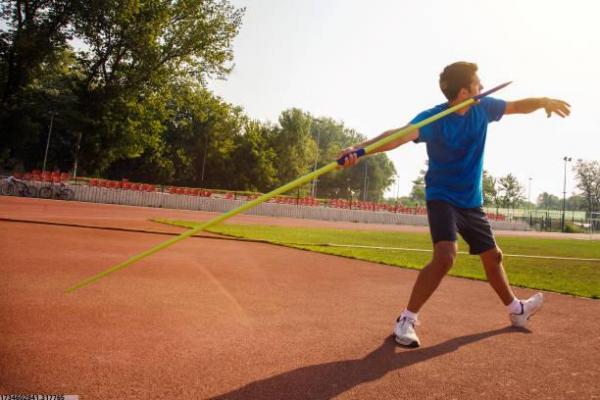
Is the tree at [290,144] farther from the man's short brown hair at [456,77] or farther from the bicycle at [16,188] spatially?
the man's short brown hair at [456,77]

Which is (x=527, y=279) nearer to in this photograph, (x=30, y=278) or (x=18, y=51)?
(x=30, y=278)

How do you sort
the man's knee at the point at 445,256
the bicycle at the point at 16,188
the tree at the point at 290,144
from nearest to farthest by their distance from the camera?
1. the man's knee at the point at 445,256
2. the bicycle at the point at 16,188
3. the tree at the point at 290,144

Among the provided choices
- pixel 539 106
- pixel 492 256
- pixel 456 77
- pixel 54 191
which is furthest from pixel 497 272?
pixel 54 191

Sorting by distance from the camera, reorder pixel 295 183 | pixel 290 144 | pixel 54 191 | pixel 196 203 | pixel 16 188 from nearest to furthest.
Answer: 1. pixel 295 183
2. pixel 16 188
3. pixel 54 191
4. pixel 196 203
5. pixel 290 144

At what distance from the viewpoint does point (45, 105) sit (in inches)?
1734

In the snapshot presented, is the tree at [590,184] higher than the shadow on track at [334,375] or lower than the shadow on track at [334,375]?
higher

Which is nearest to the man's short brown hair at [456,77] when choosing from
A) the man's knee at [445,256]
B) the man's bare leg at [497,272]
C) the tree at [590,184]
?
the man's knee at [445,256]

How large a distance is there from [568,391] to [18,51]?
3152 cm

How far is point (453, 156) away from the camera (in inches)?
122

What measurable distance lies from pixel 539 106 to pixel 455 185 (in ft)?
3.59

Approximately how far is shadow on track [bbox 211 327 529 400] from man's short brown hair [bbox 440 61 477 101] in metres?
1.83

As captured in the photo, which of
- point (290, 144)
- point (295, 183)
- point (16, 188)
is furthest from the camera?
point (290, 144)

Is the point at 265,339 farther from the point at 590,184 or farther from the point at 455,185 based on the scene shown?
the point at 590,184

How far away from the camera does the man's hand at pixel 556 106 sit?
3.37 metres
